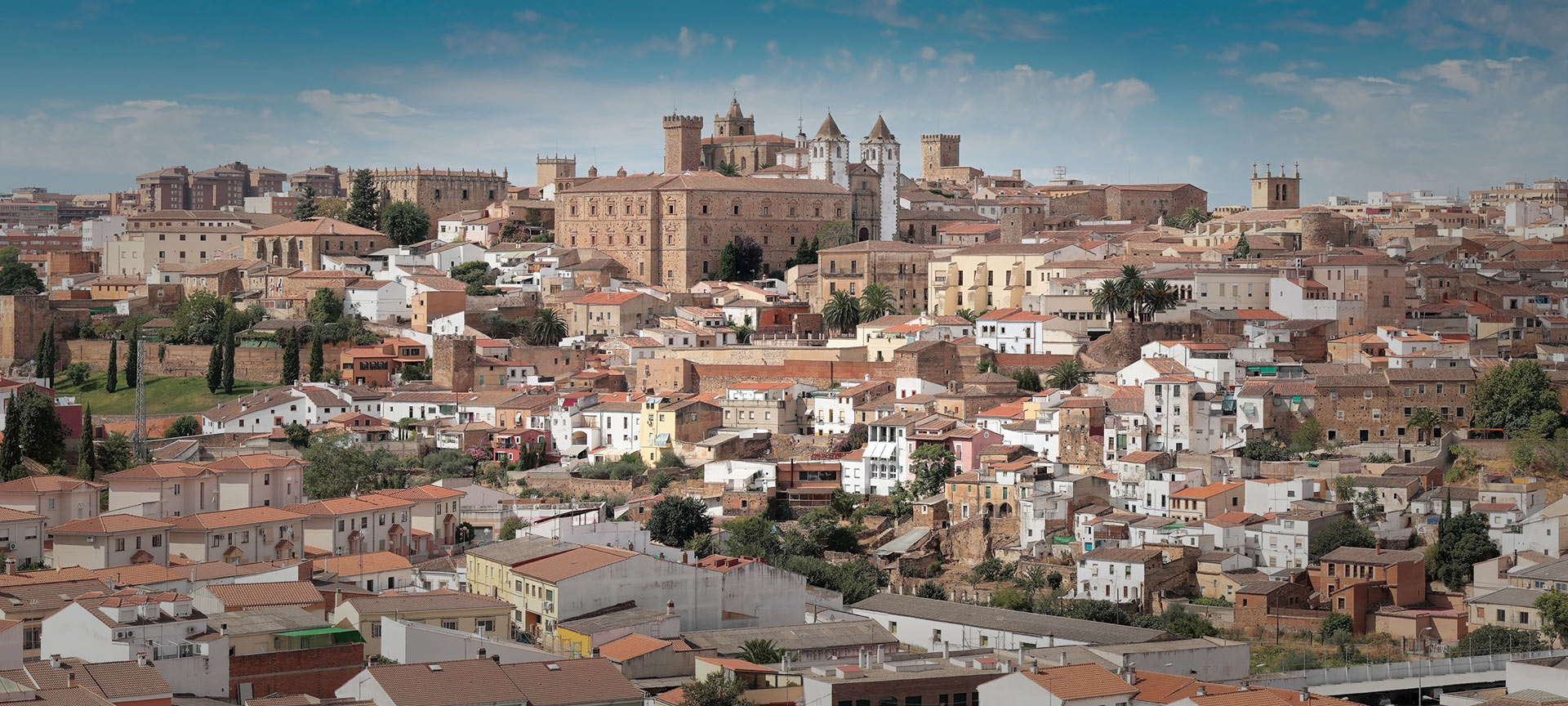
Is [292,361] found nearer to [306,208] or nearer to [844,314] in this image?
[844,314]

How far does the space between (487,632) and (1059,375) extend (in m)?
15.4

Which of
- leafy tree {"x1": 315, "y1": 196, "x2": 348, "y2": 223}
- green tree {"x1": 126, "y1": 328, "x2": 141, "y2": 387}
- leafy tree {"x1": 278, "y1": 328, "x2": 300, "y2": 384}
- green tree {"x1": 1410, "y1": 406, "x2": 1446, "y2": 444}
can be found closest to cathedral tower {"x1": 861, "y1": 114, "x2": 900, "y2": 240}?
leafy tree {"x1": 315, "y1": 196, "x2": 348, "y2": 223}

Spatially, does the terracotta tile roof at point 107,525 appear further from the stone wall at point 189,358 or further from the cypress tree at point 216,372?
the stone wall at point 189,358

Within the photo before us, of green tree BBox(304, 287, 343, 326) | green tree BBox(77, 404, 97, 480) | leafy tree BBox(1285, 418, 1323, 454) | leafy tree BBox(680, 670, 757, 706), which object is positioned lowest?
leafy tree BBox(680, 670, 757, 706)

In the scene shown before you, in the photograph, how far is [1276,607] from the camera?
26078mm

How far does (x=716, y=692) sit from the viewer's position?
1934 centimetres

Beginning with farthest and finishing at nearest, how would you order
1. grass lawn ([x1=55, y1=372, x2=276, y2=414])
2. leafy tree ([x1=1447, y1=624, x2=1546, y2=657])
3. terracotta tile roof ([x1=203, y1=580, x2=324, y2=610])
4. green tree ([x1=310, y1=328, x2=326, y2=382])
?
green tree ([x1=310, y1=328, x2=326, y2=382]), grass lawn ([x1=55, y1=372, x2=276, y2=414]), leafy tree ([x1=1447, y1=624, x2=1546, y2=657]), terracotta tile roof ([x1=203, y1=580, x2=324, y2=610])

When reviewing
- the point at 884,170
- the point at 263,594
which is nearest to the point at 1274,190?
the point at 884,170

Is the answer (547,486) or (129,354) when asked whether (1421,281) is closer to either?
(547,486)

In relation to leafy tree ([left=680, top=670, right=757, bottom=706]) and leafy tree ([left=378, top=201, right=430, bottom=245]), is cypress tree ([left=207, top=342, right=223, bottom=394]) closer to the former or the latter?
leafy tree ([left=378, top=201, right=430, bottom=245])

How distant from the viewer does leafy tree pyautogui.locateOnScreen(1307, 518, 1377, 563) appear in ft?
89.8

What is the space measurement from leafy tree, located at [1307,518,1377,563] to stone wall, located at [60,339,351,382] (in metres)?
21.4

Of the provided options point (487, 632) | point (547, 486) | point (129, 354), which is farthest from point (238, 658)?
point (129, 354)

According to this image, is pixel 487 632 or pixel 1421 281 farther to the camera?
pixel 1421 281
